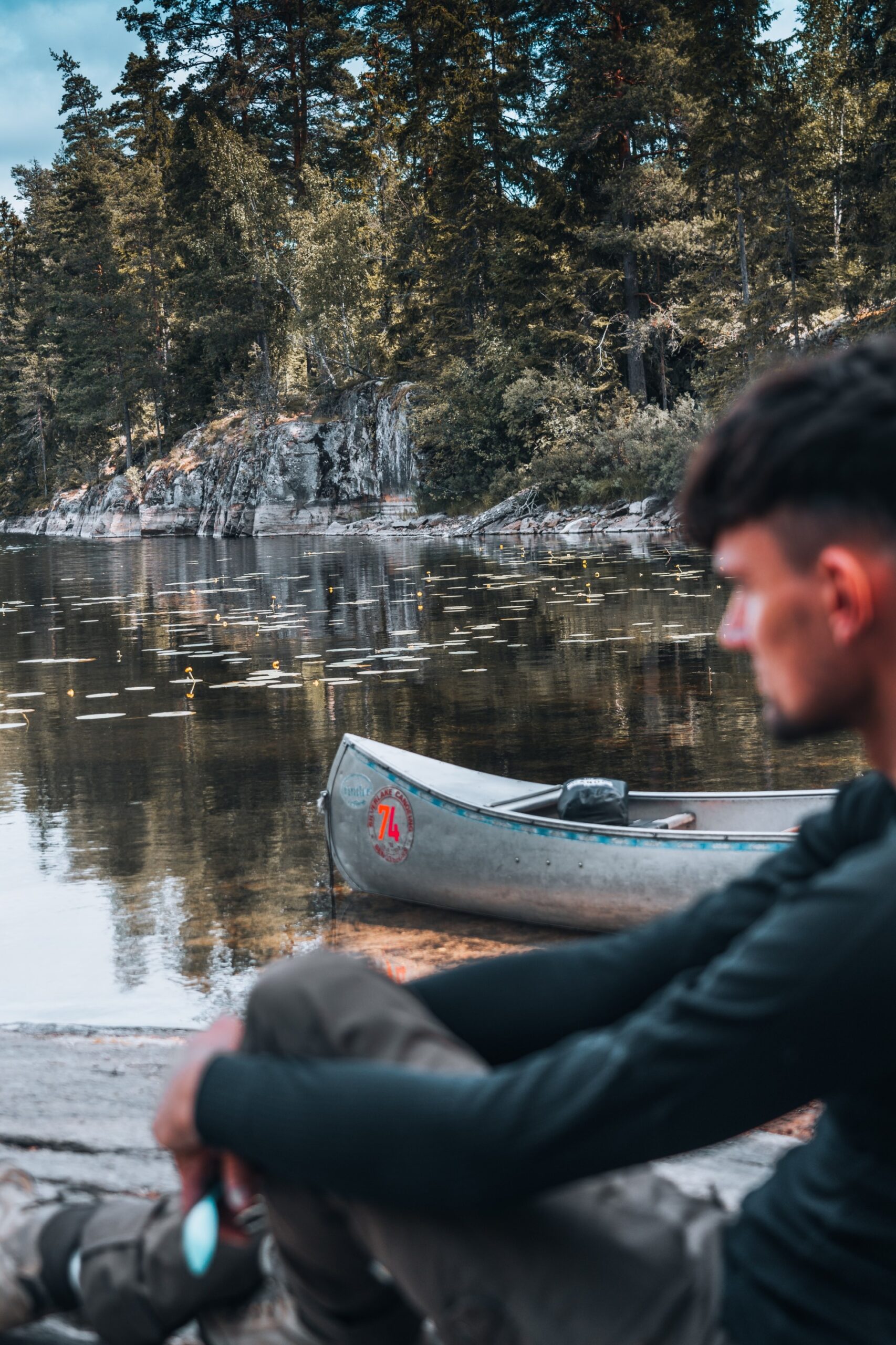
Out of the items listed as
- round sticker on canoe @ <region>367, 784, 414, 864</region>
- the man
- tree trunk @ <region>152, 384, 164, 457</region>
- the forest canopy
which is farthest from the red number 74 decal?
tree trunk @ <region>152, 384, 164, 457</region>

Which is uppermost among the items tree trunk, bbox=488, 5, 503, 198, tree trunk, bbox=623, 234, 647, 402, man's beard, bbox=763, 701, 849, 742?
tree trunk, bbox=488, 5, 503, 198

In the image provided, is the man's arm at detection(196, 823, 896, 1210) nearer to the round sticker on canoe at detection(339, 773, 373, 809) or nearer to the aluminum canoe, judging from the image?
the aluminum canoe

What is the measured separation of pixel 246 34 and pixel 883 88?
100 feet

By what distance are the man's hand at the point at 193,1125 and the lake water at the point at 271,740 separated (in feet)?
11.5

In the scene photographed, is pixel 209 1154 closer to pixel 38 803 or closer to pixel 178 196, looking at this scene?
pixel 38 803

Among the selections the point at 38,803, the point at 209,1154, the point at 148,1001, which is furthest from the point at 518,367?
the point at 209,1154

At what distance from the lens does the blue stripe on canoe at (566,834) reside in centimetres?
514

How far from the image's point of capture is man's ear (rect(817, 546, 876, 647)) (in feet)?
3.50

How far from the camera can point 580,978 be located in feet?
5.12

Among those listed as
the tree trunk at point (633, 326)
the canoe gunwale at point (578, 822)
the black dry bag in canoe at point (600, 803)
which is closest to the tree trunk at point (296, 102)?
the tree trunk at point (633, 326)

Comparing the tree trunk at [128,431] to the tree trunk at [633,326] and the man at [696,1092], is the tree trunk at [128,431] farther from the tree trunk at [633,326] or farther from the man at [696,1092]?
A: the man at [696,1092]

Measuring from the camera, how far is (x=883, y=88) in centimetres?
3131

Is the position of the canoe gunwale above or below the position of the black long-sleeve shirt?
below

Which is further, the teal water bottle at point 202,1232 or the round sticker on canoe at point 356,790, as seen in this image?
the round sticker on canoe at point 356,790
